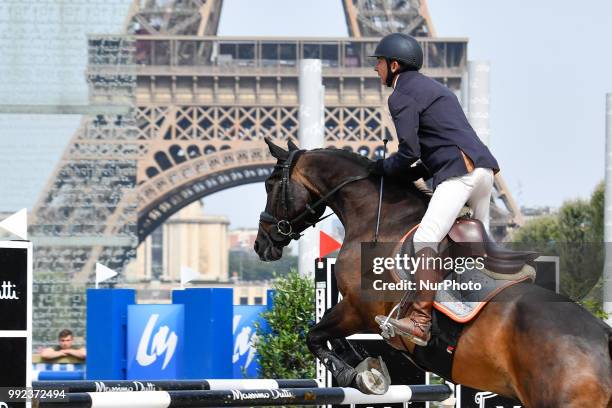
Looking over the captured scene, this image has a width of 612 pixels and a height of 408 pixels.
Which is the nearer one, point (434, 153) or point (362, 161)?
point (434, 153)

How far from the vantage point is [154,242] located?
110562 millimetres

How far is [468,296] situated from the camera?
5.15 metres

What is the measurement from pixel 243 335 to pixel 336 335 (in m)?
6.74

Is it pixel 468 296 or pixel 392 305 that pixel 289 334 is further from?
pixel 468 296

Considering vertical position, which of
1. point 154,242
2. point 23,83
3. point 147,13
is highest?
point 147,13

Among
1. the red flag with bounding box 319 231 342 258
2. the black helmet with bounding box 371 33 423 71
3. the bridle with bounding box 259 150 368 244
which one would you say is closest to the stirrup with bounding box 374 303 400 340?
the bridle with bounding box 259 150 368 244

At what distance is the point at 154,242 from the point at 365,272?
348ft

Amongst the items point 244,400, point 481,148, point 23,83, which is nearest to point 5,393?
point 244,400

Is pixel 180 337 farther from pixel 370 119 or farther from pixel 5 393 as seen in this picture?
pixel 370 119

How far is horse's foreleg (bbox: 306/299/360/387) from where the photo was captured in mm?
5508

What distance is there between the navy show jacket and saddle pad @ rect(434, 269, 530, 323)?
0.48 m

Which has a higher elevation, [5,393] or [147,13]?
[147,13]

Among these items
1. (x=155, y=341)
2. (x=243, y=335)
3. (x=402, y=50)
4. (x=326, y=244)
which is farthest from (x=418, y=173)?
(x=243, y=335)

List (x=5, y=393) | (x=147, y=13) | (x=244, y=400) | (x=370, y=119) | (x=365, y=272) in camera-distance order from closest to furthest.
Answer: (x=5, y=393) → (x=365, y=272) → (x=244, y=400) → (x=370, y=119) → (x=147, y=13)
